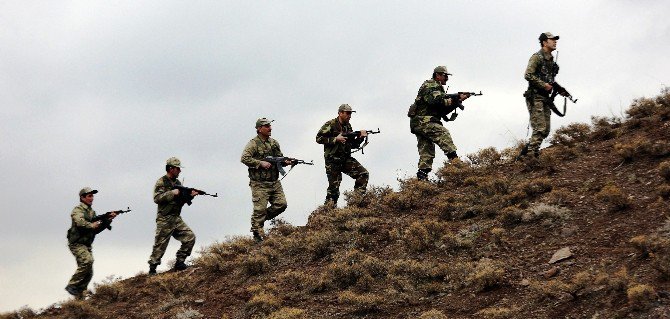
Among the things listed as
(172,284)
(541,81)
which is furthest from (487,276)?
(172,284)

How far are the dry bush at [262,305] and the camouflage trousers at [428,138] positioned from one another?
5410 mm

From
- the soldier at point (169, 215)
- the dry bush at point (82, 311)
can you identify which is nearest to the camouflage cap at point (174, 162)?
the soldier at point (169, 215)

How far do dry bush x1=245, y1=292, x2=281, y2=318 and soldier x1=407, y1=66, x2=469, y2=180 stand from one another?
5441 mm

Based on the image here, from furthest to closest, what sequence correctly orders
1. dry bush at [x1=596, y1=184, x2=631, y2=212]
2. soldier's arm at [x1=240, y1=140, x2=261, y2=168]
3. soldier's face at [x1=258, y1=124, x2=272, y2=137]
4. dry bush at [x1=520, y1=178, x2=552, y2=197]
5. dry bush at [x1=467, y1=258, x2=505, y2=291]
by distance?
soldier's face at [x1=258, y1=124, x2=272, y2=137]
soldier's arm at [x1=240, y1=140, x2=261, y2=168]
dry bush at [x1=520, y1=178, x2=552, y2=197]
dry bush at [x1=596, y1=184, x2=631, y2=212]
dry bush at [x1=467, y1=258, x2=505, y2=291]

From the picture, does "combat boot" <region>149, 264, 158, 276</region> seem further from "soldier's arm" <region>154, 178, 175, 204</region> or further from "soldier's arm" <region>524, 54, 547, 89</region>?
"soldier's arm" <region>524, 54, 547, 89</region>

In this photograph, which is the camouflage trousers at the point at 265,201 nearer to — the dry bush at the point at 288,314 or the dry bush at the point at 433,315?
the dry bush at the point at 288,314

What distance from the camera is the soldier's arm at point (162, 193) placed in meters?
14.6

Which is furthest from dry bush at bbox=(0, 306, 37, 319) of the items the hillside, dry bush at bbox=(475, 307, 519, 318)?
dry bush at bbox=(475, 307, 519, 318)

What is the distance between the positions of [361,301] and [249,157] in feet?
15.7

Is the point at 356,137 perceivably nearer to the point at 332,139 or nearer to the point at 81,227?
the point at 332,139

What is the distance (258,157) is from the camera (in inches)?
605

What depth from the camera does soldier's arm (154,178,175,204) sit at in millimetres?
14594

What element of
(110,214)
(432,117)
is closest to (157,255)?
(110,214)

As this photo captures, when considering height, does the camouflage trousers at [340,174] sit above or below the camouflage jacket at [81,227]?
above
